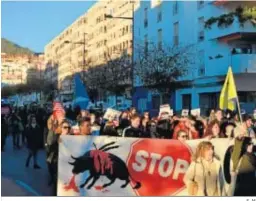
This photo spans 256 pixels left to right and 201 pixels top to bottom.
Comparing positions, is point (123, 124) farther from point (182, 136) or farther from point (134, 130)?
point (182, 136)

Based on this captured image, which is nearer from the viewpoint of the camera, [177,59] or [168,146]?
[168,146]

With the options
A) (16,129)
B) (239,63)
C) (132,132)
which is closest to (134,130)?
(132,132)

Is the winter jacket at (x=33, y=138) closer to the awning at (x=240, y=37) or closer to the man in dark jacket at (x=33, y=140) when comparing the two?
the man in dark jacket at (x=33, y=140)

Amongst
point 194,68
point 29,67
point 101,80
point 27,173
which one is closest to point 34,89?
point 29,67

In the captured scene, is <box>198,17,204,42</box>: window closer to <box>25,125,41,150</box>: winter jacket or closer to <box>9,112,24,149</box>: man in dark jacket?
<box>9,112,24,149</box>: man in dark jacket

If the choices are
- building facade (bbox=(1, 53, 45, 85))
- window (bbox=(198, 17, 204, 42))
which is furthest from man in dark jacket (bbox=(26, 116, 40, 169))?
building facade (bbox=(1, 53, 45, 85))

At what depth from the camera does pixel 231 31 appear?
31750mm

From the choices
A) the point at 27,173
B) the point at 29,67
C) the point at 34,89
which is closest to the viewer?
the point at 27,173

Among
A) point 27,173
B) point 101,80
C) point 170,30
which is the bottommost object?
point 27,173

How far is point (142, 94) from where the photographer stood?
42000mm

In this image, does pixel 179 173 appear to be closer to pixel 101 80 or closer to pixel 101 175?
pixel 101 175

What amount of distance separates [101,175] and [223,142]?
198 centimetres

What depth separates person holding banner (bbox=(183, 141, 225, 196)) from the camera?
8.68m

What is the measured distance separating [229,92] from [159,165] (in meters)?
2.70
